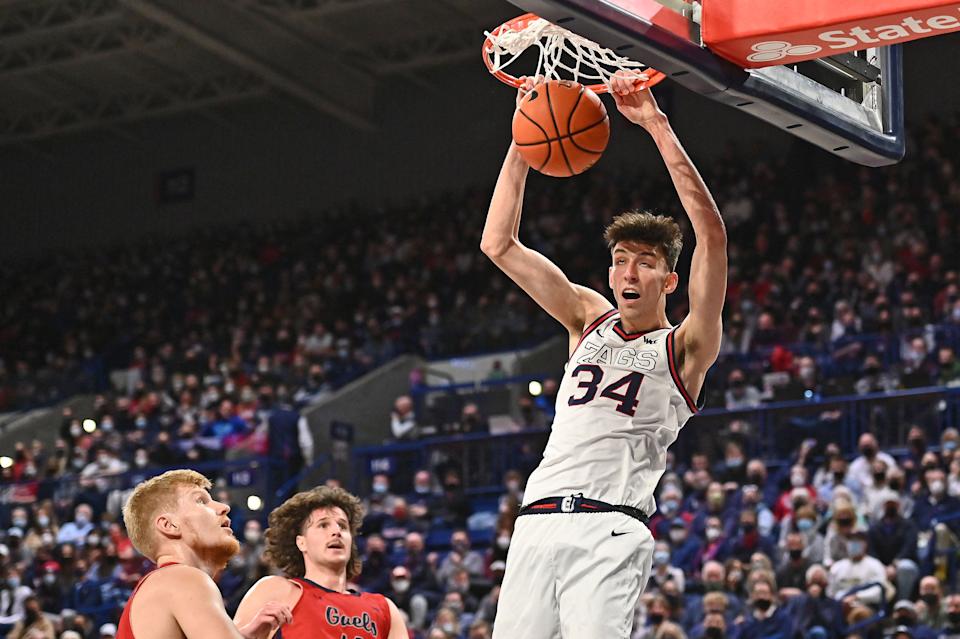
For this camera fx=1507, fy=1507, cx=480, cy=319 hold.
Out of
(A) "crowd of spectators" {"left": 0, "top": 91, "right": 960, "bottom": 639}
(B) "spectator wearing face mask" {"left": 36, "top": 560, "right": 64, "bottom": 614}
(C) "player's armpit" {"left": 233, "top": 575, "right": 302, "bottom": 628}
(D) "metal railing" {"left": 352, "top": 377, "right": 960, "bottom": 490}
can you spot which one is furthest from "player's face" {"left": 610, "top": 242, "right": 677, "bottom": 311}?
(B) "spectator wearing face mask" {"left": 36, "top": 560, "right": 64, "bottom": 614}

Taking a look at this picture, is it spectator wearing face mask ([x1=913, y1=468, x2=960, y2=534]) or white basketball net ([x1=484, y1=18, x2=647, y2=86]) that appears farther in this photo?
spectator wearing face mask ([x1=913, y1=468, x2=960, y2=534])

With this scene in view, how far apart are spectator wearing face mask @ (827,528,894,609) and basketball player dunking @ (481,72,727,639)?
5948 mm

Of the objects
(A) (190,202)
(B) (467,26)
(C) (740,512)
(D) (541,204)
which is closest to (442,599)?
(C) (740,512)

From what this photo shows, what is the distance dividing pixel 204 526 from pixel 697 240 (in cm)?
180

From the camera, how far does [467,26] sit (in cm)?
2208

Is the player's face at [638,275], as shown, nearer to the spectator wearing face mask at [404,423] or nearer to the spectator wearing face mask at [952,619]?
the spectator wearing face mask at [952,619]

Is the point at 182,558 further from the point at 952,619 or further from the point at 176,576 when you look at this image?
the point at 952,619

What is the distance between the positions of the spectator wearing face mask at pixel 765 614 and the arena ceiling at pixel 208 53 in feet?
38.4

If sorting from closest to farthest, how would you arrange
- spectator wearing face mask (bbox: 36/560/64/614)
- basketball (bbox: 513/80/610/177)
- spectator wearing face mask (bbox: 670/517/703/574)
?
1. basketball (bbox: 513/80/610/177)
2. spectator wearing face mask (bbox: 670/517/703/574)
3. spectator wearing face mask (bbox: 36/560/64/614)

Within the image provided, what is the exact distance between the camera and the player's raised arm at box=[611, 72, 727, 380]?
4.75m

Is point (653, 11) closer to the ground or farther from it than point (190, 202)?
closer to the ground

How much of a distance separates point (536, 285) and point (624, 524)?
0.92 meters

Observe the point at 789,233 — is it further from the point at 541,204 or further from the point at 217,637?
the point at 217,637

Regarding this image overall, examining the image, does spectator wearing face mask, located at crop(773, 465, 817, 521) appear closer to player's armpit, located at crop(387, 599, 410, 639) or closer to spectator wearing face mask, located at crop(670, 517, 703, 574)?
spectator wearing face mask, located at crop(670, 517, 703, 574)
